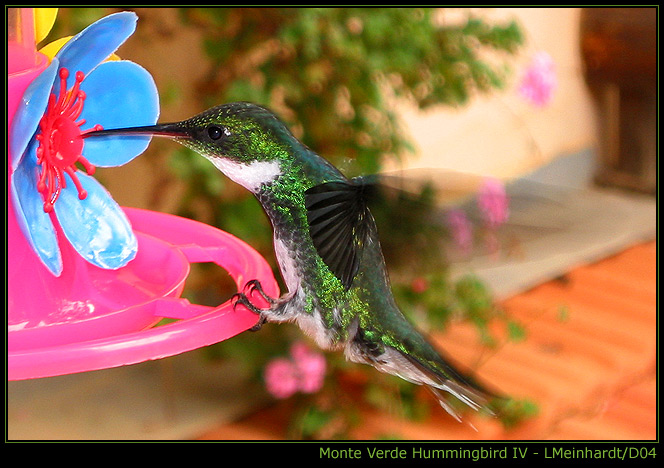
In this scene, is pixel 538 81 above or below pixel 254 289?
above

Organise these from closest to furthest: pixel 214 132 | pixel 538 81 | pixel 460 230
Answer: pixel 214 132, pixel 460 230, pixel 538 81

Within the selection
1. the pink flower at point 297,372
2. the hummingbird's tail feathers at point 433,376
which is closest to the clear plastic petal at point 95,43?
the hummingbird's tail feathers at point 433,376

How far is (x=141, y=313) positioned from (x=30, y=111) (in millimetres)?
212

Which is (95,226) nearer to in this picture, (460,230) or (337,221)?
(337,221)

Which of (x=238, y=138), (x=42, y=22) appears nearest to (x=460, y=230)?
(x=238, y=138)

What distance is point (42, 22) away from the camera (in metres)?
1.03

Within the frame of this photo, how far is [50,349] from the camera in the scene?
74 cm

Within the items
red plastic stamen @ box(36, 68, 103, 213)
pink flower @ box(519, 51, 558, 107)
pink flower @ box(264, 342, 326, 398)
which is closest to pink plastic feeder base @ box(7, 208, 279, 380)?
red plastic stamen @ box(36, 68, 103, 213)

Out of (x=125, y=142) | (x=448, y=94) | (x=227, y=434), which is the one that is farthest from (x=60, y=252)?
(x=227, y=434)

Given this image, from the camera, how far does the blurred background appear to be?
209 centimetres

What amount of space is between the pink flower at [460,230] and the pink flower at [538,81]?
1.66m

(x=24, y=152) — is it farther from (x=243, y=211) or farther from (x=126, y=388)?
(x=126, y=388)

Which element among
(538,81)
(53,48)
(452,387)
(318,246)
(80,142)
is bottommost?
(452,387)

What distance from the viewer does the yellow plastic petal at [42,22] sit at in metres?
1.02
